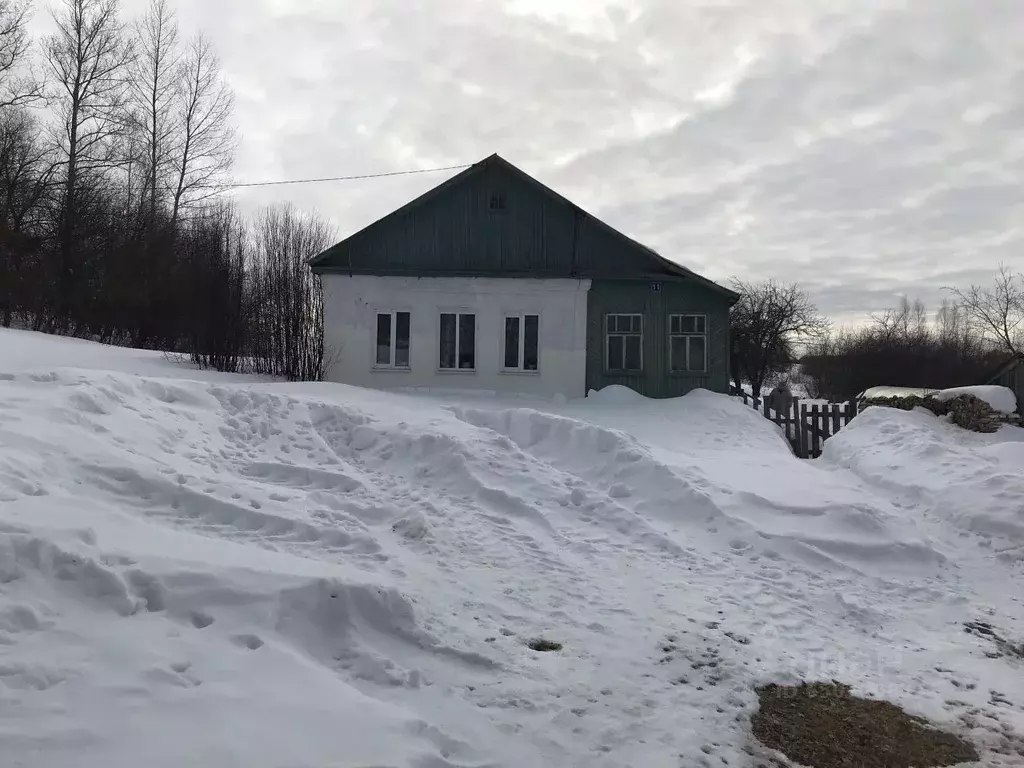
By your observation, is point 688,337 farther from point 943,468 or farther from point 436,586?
point 436,586

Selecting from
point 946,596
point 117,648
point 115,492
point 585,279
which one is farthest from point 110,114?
point 946,596

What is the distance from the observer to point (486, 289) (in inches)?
639

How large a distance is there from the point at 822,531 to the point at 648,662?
368 centimetres

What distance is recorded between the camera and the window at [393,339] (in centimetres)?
1623

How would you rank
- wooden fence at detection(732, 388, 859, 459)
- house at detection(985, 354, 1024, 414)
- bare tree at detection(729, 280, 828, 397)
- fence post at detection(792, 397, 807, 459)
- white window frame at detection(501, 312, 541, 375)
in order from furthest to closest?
bare tree at detection(729, 280, 828, 397) < white window frame at detection(501, 312, 541, 375) < fence post at detection(792, 397, 807, 459) < wooden fence at detection(732, 388, 859, 459) < house at detection(985, 354, 1024, 414)

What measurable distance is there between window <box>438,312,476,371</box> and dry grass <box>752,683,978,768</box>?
507 inches

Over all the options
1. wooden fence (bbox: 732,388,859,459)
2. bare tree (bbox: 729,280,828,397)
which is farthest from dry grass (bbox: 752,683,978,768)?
bare tree (bbox: 729,280,828,397)

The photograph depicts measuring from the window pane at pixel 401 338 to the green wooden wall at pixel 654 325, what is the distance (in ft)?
15.3

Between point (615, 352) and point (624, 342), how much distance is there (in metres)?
0.35

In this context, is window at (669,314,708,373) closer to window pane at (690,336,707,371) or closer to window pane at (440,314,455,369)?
window pane at (690,336,707,371)

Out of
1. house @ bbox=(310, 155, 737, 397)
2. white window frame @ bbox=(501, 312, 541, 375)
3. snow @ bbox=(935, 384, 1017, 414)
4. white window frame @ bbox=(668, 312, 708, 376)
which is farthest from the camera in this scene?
white window frame @ bbox=(668, 312, 708, 376)

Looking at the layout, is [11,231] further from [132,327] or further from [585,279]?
[585,279]

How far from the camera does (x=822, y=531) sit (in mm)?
6797

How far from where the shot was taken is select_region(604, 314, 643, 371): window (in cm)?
1661
